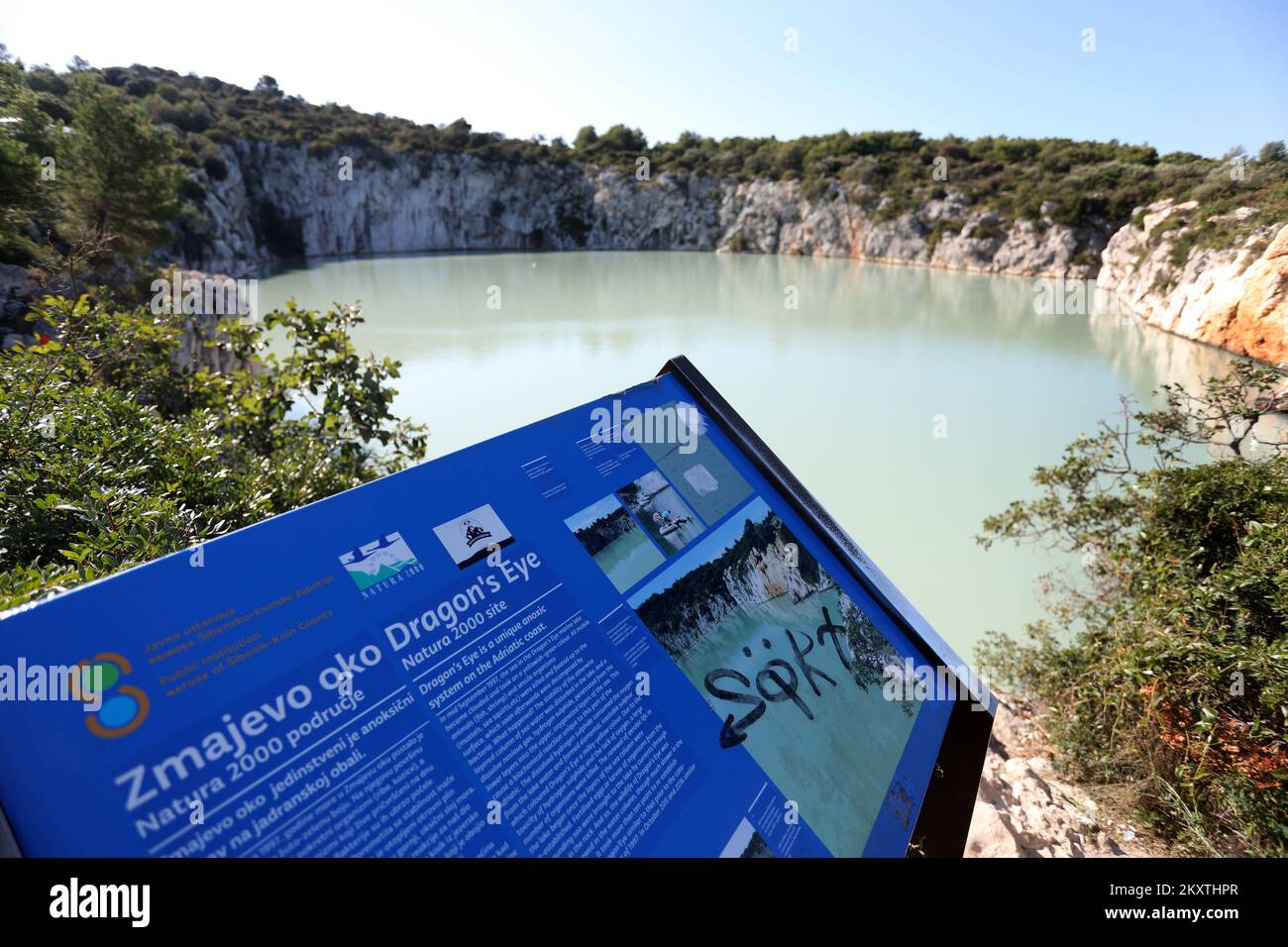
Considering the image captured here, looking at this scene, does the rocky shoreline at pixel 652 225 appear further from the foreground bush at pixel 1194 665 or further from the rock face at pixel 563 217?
the foreground bush at pixel 1194 665

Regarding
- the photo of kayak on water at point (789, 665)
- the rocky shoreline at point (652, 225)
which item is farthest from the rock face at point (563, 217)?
the photo of kayak on water at point (789, 665)

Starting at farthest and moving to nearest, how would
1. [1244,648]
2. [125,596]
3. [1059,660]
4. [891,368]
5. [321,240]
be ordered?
[321,240] → [891,368] → [1059,660] → [1244,648] → [125,596]

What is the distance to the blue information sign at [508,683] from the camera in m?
0.95

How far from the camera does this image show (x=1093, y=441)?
452cm

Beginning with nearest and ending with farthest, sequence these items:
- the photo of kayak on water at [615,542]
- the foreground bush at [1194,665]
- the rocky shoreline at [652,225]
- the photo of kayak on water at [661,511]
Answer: the photo of kayak on water at [615,542]
the photo of kayak on water at [661,511]
the foreground bush at [1194,665]
the rocky shoreline at [652,225]

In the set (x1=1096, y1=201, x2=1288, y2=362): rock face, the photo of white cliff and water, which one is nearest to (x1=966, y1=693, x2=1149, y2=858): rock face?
the photo of white cliff and water

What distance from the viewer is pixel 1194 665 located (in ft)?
8.85

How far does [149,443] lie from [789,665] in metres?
2.69

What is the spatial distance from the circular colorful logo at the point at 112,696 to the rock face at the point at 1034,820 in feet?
9.20

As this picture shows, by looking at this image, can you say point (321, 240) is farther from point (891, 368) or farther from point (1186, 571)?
point (1186, 571)

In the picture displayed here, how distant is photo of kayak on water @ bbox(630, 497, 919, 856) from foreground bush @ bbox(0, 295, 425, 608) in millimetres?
1570

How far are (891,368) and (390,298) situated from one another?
50.5 feet

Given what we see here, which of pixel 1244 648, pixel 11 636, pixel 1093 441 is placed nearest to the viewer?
pixel 11 636
